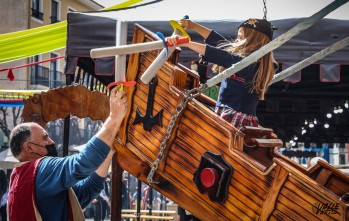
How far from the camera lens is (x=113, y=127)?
2703 millimetres

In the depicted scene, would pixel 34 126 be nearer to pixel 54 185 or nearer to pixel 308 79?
pixel 54 185

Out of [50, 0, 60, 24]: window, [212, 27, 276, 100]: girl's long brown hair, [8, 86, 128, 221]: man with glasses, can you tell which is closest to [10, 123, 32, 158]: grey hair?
[8, 86, 128, 221]: man with glasses

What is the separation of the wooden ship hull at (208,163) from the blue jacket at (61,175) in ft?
1.68

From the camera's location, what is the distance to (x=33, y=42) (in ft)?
21.3

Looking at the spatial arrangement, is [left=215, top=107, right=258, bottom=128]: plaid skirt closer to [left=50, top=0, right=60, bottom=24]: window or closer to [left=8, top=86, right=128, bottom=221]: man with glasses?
[left=8, top=86, right=128, bottom=221]: man with glasses

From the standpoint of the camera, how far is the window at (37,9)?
3297 centimetres

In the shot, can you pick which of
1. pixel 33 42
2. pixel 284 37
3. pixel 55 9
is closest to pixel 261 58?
pixel 284 37

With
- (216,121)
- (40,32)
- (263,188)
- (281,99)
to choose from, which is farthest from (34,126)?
(281,99)

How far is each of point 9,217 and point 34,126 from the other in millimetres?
569

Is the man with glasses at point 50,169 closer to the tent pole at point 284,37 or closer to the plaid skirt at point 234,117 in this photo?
the tent pole at point 284,37

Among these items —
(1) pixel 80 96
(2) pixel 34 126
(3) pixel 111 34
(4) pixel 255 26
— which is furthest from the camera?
(3) pixel 111 34

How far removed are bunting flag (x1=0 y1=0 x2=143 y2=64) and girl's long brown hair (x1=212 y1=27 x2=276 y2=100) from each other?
352 centimetres

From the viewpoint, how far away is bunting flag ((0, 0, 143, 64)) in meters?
6.35

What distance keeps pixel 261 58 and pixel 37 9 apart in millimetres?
32589
